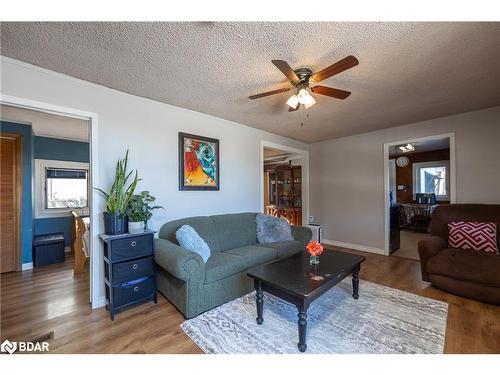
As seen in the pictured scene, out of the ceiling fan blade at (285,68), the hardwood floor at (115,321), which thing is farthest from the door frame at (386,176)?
the ceiling fan blade at (285,68)

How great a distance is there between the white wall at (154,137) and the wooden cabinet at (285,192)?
2.10 m

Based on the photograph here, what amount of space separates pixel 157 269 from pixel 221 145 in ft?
6.70

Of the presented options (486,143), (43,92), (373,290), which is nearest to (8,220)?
(43,92)

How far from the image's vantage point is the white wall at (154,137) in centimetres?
204

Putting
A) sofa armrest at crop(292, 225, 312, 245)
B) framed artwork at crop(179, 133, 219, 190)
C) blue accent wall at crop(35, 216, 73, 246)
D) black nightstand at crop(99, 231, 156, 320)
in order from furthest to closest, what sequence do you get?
blue accent wall at crop(35, 216, 73, 246) → sofa armrest at crop(292, 225, 312, 245) → framed artwork at crop(179, 133, 219, 190) → black nightstand at crop(99, 231, 156, 320)

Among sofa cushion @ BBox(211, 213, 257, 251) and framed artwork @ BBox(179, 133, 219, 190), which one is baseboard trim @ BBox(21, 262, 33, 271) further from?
sofa cushion @ BBox(211, 213, 257, 251)

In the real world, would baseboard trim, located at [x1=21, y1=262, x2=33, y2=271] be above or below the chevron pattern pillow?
below

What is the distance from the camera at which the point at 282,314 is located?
206 centimetres

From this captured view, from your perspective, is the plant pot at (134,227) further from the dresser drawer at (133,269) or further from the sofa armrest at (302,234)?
the sofa armrest at (302,234)

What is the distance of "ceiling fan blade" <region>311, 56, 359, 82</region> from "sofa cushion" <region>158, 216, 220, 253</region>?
2134mm

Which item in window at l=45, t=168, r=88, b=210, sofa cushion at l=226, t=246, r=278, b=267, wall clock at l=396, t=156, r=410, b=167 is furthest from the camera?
wall clock at l=396, t=156, r=410, b=167

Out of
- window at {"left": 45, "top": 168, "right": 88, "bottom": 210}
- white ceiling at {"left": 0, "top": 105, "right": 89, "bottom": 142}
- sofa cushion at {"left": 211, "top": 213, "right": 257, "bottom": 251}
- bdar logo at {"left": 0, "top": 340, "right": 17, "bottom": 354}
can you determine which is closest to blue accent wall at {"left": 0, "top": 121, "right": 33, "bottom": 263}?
white ceiling at {"left": 0, "top": 105, "right": 89, "bottom": 142}

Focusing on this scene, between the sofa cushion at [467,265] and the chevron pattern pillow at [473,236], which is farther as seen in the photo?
the chevron pattern pillow at [473,236]

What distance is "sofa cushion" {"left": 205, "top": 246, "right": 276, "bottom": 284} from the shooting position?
2166 mm
